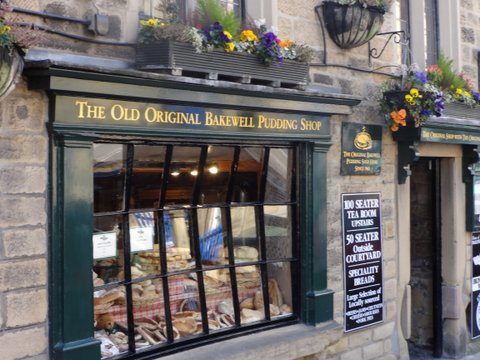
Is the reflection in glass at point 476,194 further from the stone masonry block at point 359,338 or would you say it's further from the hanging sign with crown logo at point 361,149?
the stone masonry block at point 359,338

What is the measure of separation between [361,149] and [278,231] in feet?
3.95

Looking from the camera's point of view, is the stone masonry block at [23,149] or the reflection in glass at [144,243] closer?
the stone masonry block at [23,149]

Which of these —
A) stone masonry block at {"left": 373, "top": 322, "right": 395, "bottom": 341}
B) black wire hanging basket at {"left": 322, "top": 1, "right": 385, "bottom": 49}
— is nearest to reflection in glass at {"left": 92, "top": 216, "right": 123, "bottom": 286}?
black wire hanging basket at {"left": 322, "top": 1, "right": 385, "bottom": 49}

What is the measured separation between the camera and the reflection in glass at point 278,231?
224 inches

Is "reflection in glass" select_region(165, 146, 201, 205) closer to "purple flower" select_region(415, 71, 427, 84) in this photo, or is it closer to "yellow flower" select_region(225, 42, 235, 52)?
"yellow flower" select_region(225, 42, 235, 52)

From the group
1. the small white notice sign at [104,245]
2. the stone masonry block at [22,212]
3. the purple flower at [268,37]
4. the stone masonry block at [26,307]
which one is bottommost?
the stone masonry block at [26,307]

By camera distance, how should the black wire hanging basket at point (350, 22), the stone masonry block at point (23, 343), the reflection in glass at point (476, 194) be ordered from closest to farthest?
the stone masonry block at point (23, 343), the black wire hanging basket at point (350, 22), the reflection in glass at point (476, 194)

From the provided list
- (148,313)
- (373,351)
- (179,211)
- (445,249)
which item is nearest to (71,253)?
(148,313)

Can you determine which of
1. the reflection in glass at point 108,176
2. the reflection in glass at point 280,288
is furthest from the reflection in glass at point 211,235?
the reflection in glass at point 108,176

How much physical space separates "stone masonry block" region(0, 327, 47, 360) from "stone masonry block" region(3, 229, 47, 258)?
0.48m

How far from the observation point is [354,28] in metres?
5.93

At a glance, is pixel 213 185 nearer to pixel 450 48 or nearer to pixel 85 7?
pixel 85 7

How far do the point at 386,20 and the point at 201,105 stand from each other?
9.25 feet

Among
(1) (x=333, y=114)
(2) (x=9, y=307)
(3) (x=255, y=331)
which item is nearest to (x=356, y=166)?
(1) (x=333, y=114)
